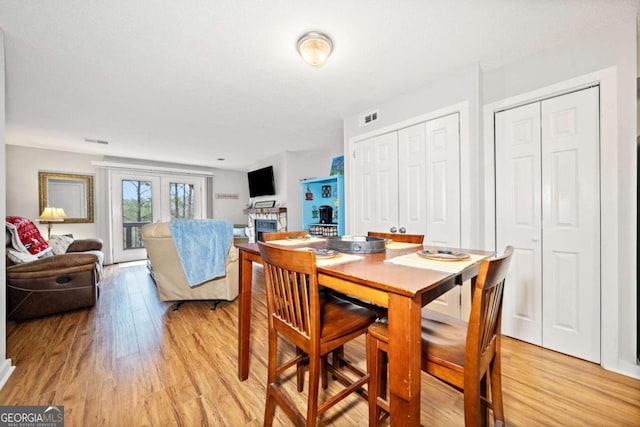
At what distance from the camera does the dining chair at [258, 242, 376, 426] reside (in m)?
0.99

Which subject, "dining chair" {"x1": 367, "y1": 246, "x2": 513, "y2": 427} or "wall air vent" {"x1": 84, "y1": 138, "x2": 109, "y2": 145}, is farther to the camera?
"wall air vent" {"x1": 84, "y1": 138, "x2": 109, "y2": 145}

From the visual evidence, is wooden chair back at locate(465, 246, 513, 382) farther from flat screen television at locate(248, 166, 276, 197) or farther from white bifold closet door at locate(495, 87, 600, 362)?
flat screen television at locate(248, 166, 276, 197)

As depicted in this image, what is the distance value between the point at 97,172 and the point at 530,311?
7.00 m

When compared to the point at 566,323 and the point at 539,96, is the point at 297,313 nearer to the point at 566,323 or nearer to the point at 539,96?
the point at 566,323

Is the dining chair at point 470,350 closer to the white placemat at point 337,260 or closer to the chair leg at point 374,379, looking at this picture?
the chair leg at point 374,379

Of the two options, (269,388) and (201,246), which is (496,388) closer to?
(269,388)

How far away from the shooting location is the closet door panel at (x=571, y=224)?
1.73m

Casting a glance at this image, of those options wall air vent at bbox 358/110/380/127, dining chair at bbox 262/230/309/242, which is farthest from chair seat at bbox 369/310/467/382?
wall air vent at bbox 358/110/380/127

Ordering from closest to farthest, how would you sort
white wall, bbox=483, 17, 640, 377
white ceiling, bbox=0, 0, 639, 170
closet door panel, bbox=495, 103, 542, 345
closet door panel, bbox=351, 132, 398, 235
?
white ceiling, bbox=0, 0, 639, 170 < white wall, bbox=483, 17, 640, 377 < closet door panel, bbox=495, 103, 542, 345 < closet door panel, bbox=351, 132, 398, 235

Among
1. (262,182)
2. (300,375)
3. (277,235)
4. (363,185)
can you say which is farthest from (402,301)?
(262,182)

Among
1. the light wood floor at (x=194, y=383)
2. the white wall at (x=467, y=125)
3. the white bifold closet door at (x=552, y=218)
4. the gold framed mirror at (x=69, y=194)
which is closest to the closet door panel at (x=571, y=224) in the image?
the white bifold closet door at (x=552, y=218)

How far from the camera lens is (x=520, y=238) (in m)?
2.04

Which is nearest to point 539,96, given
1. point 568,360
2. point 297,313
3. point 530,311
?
point 530,311

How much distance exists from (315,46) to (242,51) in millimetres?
573
